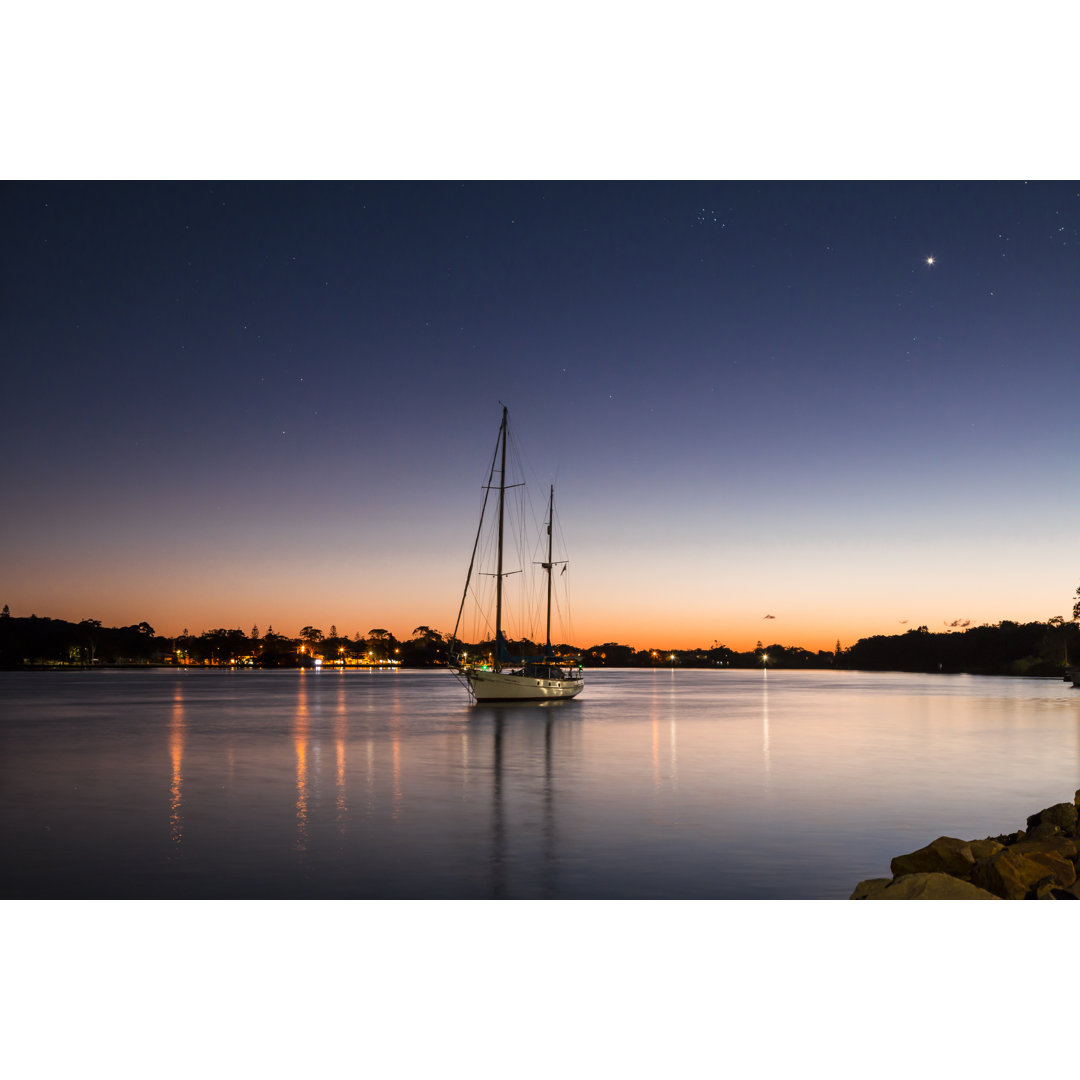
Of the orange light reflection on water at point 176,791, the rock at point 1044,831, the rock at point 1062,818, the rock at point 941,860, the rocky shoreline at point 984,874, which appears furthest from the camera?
the orange light reflection on water at point 176,791

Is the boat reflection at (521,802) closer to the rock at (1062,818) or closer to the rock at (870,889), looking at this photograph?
the rock at (870,889)

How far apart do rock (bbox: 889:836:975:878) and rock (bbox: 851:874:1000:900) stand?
1.04 metres

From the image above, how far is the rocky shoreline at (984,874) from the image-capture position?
8820 mm

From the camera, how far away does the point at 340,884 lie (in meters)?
10.9

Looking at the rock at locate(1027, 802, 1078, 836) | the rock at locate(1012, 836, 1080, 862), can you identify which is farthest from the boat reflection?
the rock at locate(1027, 802, 1078, 836)

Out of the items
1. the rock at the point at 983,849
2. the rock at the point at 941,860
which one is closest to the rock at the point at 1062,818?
the rock at the point at 983,849

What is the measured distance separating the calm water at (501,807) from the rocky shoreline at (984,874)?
0.99 m

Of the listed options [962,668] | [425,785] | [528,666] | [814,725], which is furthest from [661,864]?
[962,668]

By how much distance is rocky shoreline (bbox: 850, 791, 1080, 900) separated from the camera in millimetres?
8820

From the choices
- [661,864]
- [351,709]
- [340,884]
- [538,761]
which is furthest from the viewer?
[351,709]

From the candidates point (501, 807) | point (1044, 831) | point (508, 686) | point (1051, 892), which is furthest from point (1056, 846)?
point (508, 686)

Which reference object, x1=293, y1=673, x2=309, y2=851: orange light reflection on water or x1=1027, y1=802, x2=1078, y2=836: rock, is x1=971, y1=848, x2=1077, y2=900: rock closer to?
x1=1027, y1=802, x2=1078, y2=836: rock
